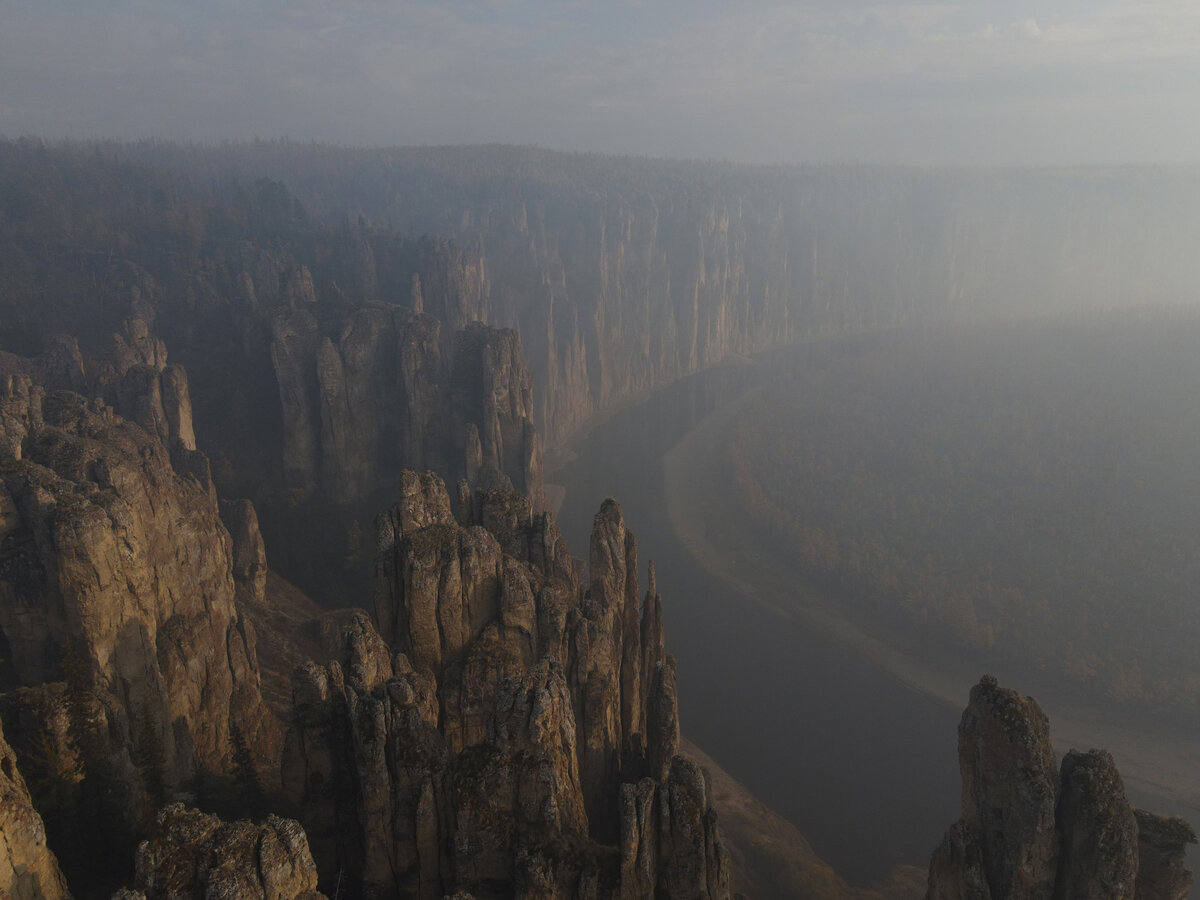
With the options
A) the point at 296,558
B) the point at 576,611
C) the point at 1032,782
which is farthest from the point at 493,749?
the point at 296,558

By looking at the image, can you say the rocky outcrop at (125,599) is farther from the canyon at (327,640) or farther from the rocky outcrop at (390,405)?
the rocky outcrop at (390,405)

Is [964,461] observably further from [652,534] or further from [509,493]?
[509,493]

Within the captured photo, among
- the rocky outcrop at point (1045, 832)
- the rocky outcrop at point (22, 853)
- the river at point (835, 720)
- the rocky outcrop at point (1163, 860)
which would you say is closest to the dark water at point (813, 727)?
the river at point (835, 720)

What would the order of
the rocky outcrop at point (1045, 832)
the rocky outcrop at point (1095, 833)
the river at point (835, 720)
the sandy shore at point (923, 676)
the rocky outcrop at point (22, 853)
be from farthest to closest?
1. the sandy shore at point (923, 676)
2. the river at point (835, 720)
3. the rocky outcrop at point (1045, 832)
4. the rocky outcrop at point (1095, 833)
5. the rocky outcrop at point (22, 853)

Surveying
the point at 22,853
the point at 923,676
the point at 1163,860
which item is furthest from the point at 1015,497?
the point at 22,853

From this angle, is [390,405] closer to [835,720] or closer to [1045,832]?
[835,720]
